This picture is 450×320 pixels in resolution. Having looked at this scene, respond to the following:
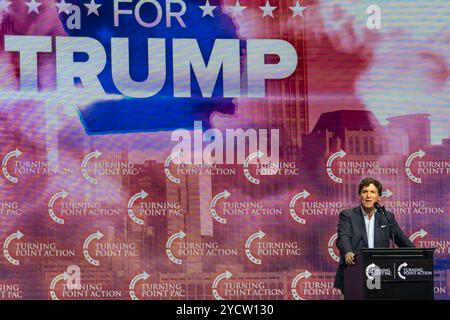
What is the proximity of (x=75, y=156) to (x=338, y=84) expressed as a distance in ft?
8.04

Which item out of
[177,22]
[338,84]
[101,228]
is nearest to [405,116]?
[338,84]

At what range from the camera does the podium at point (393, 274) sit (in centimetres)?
747

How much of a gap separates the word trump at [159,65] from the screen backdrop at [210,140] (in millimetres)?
13

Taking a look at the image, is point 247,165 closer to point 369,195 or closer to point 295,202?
point 295,202

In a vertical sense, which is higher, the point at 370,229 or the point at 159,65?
the point at 159,65

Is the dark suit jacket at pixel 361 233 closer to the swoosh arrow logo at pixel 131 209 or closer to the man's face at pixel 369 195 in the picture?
the man's face at pixel 369 195

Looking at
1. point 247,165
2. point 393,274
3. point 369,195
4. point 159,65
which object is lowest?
point 393,274

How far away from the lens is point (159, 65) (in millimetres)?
10102

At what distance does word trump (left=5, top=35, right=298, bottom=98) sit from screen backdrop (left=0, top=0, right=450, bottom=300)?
0.04 feet

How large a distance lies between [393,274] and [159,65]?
3.48 m

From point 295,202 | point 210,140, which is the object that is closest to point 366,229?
point 295,202

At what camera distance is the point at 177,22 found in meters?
10.1

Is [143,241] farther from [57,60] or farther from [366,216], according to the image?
[366,216]

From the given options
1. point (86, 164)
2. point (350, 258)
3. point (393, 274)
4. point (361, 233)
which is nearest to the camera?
point (393, 274)
